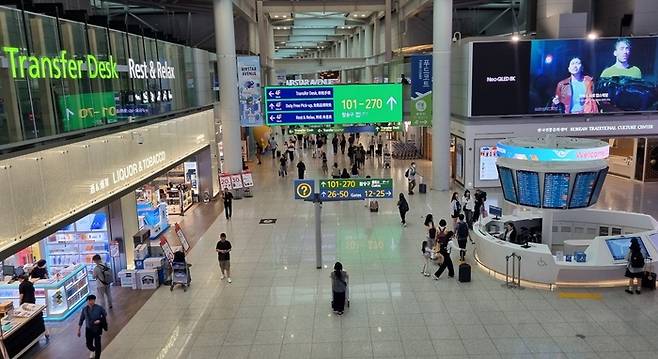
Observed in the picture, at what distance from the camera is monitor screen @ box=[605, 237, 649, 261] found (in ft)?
40.3

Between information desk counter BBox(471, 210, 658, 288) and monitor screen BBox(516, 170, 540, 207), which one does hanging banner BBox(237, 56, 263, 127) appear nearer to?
monitor screen BBox(516, 170, 540, 207)

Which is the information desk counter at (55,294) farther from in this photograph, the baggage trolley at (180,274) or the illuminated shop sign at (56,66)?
the illuminated shop sign at (56,66)

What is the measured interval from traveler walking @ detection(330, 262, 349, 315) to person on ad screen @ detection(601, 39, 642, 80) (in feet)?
53.1

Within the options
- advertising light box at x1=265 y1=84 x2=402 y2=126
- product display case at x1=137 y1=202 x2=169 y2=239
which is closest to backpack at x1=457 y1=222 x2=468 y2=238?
advertising light box at x1=265 y1=84 x2=402 y2=126

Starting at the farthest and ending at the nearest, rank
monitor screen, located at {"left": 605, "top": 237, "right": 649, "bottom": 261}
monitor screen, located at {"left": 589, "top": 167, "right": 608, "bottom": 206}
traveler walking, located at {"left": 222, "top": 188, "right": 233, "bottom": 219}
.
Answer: traveler walking, located at {"left": 222, "top": 188, "right": 233, "bottom": 219} → monitor screen, located at {"left": 589, "top": 167, "right": 608, "bottom": 206} → monitor screen, located at {"left": 605, "top": 237, "right": 649, "bottom": 261}

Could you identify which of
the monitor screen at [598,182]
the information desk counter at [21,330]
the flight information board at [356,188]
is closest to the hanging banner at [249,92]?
the flight information board at [356,188]

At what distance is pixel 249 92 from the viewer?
2264 centimetres

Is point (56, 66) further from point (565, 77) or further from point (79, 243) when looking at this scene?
point (565, 77)

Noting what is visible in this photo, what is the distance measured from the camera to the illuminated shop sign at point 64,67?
868 centimetres

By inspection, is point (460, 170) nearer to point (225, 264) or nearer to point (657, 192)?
point (657, 192)

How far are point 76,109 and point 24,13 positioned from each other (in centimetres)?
219

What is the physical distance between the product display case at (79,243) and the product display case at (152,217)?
274 centimetres

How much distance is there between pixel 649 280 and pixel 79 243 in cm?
1297

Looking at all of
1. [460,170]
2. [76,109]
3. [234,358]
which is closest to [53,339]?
[234,358]
